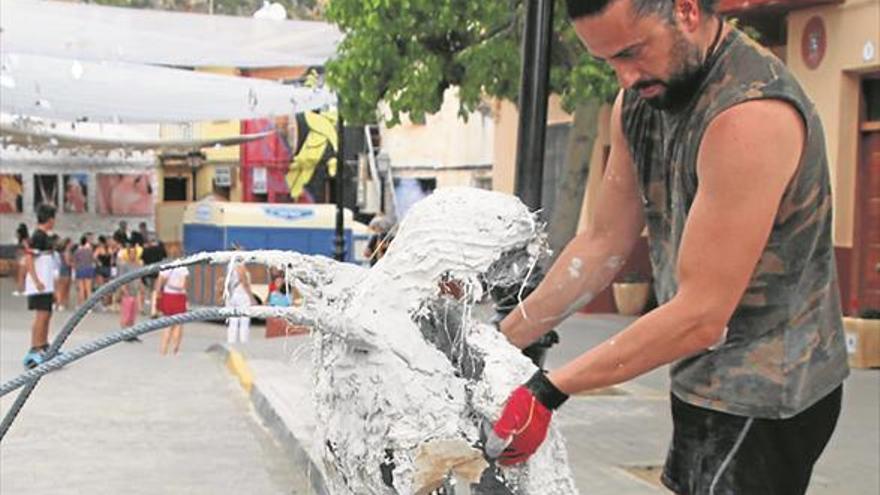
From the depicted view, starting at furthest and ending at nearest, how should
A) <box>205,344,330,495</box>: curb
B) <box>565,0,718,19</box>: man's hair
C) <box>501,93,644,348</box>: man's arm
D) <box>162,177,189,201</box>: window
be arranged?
<box>162,177,189,201</box>: window → <box>205,344,330,495</box>: curb → <box>501,93,644,348</box>: man's arm → <box>565,0,718,19</box>: man's hair

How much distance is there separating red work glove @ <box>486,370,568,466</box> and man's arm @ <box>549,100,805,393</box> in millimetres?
40

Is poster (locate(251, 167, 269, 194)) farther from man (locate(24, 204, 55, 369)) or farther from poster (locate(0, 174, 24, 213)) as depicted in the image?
man (locate(24, 204, 55, 369))

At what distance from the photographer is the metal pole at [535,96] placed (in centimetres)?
509

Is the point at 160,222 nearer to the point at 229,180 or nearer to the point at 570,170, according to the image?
the point at 229,180

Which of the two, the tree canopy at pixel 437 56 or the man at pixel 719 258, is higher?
the tree canopy at pixel 437 56

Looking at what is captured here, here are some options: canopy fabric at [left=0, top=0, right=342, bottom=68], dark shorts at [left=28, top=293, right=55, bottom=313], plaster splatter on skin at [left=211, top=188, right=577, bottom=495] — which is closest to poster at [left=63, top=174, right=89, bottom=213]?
canopy fabric at [left=0, top=0, right=342, bottom=68]

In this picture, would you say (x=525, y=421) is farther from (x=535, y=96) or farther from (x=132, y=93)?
(x=132, y=93)

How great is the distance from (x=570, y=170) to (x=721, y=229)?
7.21 meters

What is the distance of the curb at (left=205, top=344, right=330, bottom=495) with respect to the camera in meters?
6.66

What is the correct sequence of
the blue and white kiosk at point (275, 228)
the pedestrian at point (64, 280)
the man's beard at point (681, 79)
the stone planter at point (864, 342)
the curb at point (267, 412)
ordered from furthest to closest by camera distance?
A: the blue and white kiosk at point (275, 228), the pedestrian at point (64, 280), the stone planter at point (864, 342), the curb at point (267, 412), the man's beard at point (681, 79)

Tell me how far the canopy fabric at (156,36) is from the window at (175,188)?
24.0 meters

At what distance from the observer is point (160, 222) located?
2661cm

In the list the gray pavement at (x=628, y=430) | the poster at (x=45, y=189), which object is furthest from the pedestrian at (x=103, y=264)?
the gray pavement at (x=628, y=430)

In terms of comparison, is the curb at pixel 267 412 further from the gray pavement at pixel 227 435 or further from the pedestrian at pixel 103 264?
the pedestrian at pixel 103 264
